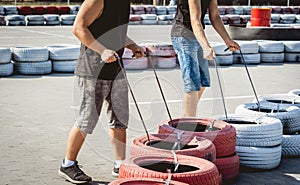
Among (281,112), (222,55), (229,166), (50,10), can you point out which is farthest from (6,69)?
(50,10)

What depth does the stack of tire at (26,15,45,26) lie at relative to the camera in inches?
793

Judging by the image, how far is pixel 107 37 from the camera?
400 cm

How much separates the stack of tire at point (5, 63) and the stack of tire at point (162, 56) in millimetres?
2468

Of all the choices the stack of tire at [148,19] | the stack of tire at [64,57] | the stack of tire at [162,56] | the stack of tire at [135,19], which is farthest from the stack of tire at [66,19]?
the stack of tire at [64,57]

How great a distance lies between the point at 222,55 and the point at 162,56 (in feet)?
4.31

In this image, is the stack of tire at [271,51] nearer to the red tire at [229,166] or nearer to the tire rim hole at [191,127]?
the tire rim hole at [191,127]

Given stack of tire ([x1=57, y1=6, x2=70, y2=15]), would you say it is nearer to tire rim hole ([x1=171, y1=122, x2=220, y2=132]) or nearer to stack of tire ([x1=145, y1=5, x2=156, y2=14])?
stack of tire ([x1=145, y1=5, x2=156, y2=14])

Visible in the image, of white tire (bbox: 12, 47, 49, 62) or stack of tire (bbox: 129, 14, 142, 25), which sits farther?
stack of tire (bbox: 129, 14, 142, 25)

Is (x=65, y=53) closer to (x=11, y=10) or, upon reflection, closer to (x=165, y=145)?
(x=165, y=145)

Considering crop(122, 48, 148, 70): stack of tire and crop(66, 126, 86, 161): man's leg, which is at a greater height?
crop(66, 126, 86, 161): man's leg

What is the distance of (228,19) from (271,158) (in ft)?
58.3

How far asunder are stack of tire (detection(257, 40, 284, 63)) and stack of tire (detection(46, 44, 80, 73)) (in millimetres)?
3994

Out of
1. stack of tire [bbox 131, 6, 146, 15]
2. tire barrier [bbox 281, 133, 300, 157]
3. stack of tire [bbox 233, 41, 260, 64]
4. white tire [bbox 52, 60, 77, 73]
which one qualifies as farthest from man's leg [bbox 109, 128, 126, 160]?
stack of tire [bbox 131, 6, 146, 15]

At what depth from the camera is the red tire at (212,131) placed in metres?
4.16
